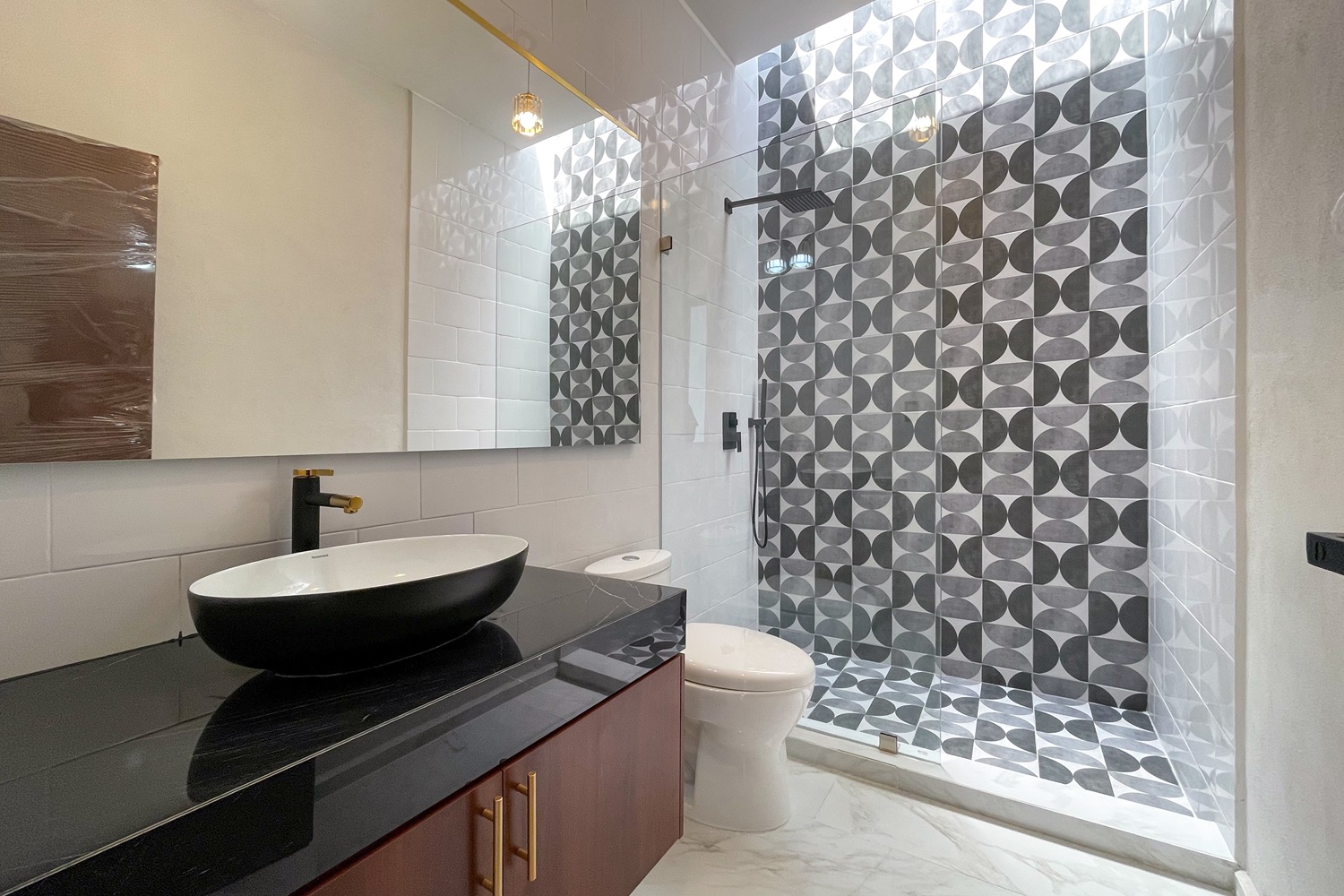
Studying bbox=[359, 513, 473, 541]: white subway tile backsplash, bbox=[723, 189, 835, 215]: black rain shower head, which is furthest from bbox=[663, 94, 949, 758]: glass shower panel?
bbox=[359, 513, 473, 541]: white subway tile backsplash

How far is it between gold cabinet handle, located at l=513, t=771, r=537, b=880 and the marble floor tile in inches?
33.4

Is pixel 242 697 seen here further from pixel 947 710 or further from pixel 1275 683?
pixel 947 710

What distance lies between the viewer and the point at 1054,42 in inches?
97.2

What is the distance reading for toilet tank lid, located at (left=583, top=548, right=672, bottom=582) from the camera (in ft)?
6.00

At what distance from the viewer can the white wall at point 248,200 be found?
0.88m

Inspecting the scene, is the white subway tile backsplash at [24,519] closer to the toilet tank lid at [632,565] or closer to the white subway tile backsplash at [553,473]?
the white subway tile backsplash at [553,473]

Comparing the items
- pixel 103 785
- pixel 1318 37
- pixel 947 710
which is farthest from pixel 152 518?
pixel 947 710

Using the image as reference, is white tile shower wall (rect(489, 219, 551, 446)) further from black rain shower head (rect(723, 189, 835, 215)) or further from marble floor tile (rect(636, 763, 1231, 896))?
marble floor tile (rect(636, 763, 1231, 896))

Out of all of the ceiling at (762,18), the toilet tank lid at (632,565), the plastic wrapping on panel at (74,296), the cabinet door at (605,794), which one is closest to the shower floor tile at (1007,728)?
the toilet tank lid at (632,565)

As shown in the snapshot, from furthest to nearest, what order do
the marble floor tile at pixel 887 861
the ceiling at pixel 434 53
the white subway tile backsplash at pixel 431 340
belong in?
the marble floor tile at pixel 887 861, the white subway tile backsplash at pixel 431 340, the ceiling at pixel 434 53

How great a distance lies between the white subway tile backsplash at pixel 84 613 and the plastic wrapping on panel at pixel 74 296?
0.57ft

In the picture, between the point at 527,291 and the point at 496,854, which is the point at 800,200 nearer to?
the point at 527,291

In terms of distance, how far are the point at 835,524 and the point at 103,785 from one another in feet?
6.76

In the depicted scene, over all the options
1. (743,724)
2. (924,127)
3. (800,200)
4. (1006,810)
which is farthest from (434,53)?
(1006,810)
